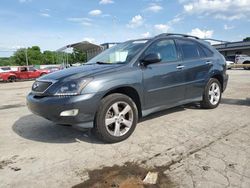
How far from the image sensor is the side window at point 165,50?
5074 millimetres

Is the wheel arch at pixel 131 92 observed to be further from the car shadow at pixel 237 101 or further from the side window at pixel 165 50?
the car shadow at pixel 237 101

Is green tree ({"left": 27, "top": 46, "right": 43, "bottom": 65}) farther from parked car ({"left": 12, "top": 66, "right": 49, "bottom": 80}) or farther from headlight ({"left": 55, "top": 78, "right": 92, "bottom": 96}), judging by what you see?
headlight ({"left": 55, "top": 78, "right": 92, "bottom": 96})

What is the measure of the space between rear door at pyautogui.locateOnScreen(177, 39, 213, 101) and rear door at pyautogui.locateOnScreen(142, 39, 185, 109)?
221mm

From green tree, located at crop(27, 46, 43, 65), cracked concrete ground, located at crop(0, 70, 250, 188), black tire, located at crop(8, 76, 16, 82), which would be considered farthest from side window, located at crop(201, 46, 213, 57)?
green tree, located at crop(27, 46, 43, 65)

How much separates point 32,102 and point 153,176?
7.74ft

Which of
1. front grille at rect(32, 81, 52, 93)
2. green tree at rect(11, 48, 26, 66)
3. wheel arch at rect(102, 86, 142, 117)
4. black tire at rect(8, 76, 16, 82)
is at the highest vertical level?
green tree at rect(11, 48, 26, 66)

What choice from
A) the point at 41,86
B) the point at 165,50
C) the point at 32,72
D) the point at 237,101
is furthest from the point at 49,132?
the point at 32,72

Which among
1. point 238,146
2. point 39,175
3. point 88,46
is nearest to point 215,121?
point 238,146

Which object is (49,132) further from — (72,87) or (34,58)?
(34,58)

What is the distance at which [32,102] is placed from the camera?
4.38 m

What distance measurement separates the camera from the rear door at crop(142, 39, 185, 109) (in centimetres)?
481

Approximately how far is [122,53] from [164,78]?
0.93m

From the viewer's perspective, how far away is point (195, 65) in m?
5.77

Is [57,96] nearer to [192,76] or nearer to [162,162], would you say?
[162,162]
